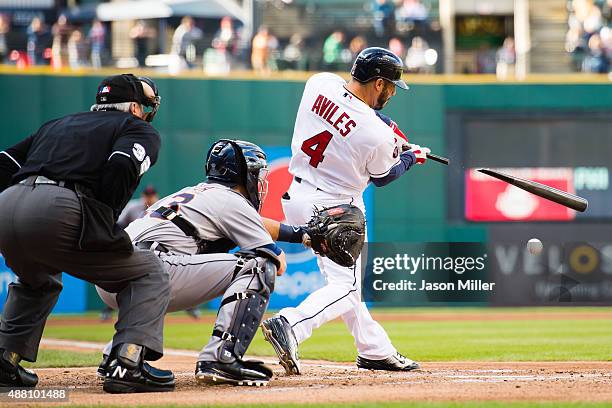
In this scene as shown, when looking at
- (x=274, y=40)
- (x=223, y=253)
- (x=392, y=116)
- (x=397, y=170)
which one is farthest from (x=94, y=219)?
(x=274, y=40)

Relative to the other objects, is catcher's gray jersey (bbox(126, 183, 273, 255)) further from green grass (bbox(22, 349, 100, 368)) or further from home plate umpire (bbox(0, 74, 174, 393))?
green grass (bbox(22, 349, 100, 368))

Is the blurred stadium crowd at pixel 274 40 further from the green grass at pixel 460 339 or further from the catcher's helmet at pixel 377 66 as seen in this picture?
the catcher's helmet at pixel 377 66

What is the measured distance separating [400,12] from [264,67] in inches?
124

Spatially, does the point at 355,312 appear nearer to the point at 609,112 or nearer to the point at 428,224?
the point at 428,224

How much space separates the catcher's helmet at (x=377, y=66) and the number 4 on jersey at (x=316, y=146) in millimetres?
452

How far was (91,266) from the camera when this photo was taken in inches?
200

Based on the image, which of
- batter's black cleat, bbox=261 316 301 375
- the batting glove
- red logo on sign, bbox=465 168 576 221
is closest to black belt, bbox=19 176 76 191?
batter's black cleat, bbox=261 316 301 375

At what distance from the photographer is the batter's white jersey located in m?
6.30

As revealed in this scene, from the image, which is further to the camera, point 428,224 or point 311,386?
point 428,224

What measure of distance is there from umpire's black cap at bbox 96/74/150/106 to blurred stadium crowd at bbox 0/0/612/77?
12.2 m

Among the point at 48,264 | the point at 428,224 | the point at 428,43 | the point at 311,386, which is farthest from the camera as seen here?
the point at 428,43

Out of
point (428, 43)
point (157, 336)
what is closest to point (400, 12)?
point (428, 43)

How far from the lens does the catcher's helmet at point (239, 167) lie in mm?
5547

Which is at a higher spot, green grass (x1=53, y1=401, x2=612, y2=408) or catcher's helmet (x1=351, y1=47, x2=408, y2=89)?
catcher's helmet (x1=351, y1=47, x2=408, y2=89)
